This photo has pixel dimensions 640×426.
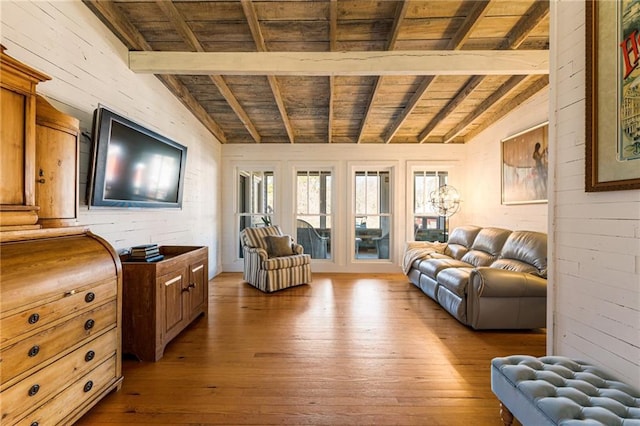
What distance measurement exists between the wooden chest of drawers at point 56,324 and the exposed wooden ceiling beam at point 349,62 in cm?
193

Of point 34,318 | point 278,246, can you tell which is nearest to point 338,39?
point 34,318

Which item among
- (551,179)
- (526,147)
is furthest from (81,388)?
(526,147)

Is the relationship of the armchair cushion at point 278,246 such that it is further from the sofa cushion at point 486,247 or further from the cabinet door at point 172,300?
the sofa cushion at point 486,247

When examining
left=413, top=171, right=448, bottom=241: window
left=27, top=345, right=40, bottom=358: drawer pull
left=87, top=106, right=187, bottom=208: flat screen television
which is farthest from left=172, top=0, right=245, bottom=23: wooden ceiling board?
left=413, top=171, right=448, bottom=241: window

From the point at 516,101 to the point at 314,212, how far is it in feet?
12.3

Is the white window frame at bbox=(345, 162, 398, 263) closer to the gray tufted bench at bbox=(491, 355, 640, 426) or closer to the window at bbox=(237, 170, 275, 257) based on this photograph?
the window at bbox=(237, 170, 275, 257)

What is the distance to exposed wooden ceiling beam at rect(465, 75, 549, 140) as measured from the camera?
11.2ft

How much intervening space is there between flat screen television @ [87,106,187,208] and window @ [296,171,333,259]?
2.71 metres

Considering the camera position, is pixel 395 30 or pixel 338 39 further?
pixel 338 39

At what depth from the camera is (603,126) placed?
1557 mm

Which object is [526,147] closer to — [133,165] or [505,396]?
[505,396]

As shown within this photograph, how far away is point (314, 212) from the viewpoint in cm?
584

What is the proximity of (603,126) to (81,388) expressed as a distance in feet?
10.7

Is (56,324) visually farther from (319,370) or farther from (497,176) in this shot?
(497,176)
